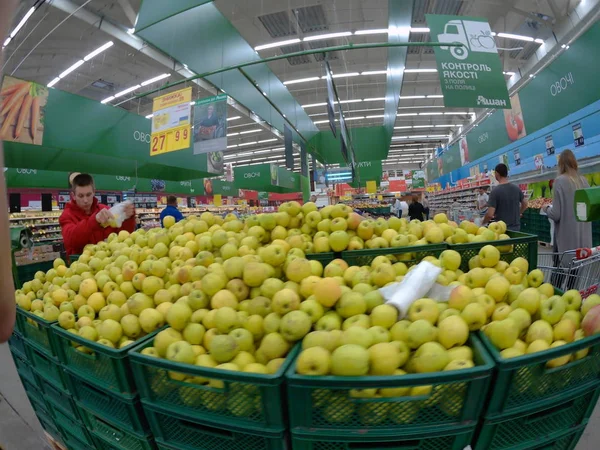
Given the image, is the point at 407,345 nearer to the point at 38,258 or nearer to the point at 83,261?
the point at 83,261

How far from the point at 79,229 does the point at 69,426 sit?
5.56ft

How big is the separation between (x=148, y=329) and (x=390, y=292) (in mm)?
995

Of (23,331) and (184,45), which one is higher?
(184,45)

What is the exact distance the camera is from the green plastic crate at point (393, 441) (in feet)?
2.92

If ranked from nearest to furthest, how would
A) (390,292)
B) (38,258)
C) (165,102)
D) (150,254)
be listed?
(390,292), (150,254), (165,102), (38,258)

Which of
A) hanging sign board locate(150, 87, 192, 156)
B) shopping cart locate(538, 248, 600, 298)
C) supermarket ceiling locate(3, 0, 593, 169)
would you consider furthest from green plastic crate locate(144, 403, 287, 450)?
supermarket ceiling locate(3, 0, 593, 169)

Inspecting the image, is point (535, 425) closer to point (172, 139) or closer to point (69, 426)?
point (69, 426)

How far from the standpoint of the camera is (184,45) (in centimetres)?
550

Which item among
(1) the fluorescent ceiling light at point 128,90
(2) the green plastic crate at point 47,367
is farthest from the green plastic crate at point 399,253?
(1) the fluorescent ceiling light at point 128,90


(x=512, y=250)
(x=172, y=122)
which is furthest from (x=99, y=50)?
(x=512, y=250)

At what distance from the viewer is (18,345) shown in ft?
6.25

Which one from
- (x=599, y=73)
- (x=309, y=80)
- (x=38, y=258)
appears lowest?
(x=38, y=258)

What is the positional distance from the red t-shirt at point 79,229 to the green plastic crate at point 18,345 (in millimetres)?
1047

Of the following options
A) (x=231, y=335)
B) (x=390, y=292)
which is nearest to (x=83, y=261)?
(x=231, y=335)
